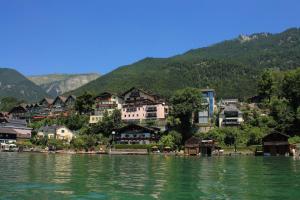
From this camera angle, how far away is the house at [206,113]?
8975 cm

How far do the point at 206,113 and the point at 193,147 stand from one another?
55.9 feet

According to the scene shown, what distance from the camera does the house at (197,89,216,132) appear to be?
89750mm

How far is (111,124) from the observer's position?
97.2 m

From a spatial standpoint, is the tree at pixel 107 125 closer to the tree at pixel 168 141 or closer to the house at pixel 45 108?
the tree at pixel 168 141

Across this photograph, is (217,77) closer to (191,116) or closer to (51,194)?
(191,116)

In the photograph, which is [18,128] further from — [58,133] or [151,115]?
[151,115]

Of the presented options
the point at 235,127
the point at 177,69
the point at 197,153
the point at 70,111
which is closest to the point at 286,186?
the point at 197,153

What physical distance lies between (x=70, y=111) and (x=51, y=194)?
101 metres

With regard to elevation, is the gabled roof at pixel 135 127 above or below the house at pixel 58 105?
below

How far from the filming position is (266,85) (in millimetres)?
97938

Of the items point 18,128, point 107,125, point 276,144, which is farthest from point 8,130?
point 276,144

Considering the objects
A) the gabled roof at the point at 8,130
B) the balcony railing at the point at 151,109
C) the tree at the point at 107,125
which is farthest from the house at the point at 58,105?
the balcony railing at the point at 151,109

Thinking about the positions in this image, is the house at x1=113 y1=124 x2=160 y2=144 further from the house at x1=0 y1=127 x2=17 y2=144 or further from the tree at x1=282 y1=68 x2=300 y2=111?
the house at x1=0 y1=127 x2=17 y2=144

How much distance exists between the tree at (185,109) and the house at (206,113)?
2698 millimetres
